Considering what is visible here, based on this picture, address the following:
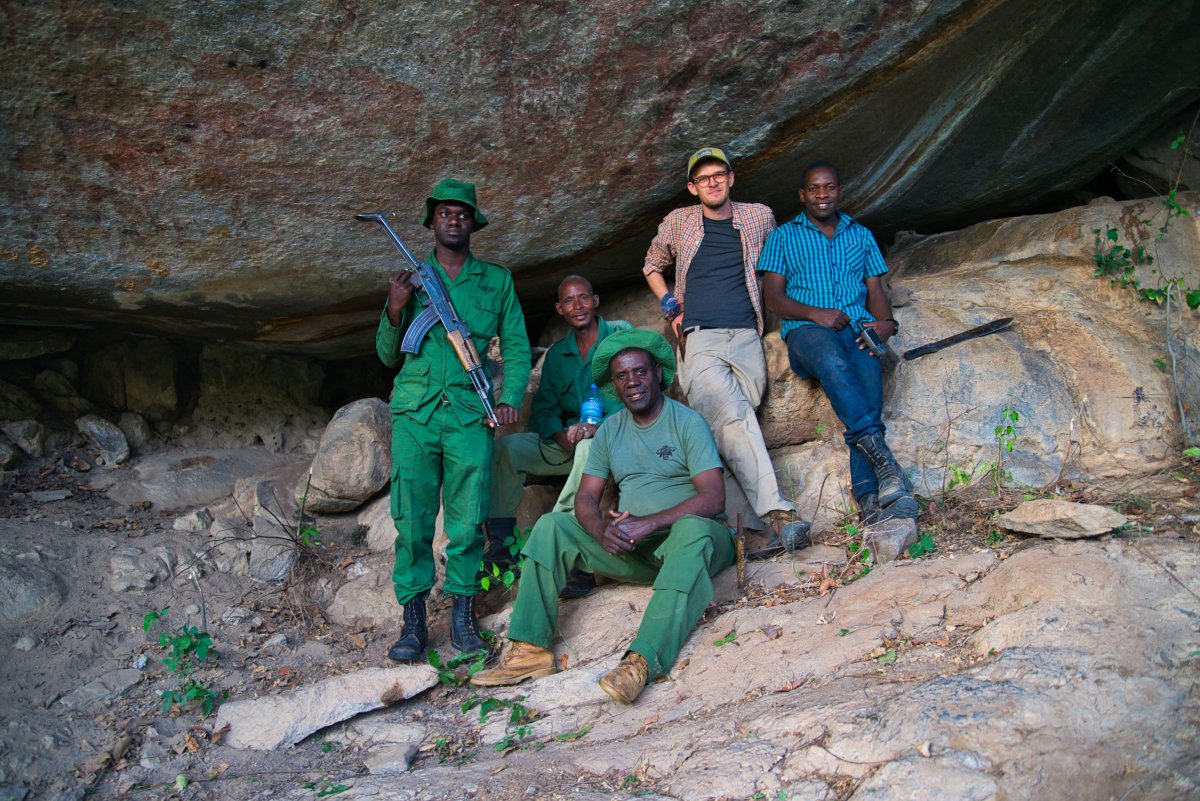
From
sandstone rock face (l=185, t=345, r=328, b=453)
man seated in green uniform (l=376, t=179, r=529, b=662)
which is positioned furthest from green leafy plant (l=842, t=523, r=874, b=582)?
sandstone rock face (l=185, t=345, r=328, b=453)

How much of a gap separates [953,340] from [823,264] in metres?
0.81

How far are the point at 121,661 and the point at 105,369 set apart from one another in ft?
8.55

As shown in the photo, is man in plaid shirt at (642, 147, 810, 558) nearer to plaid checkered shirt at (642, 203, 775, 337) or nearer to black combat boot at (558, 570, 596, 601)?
plaid checkered shirt at (642, 203, 775, 337)

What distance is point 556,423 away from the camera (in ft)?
16.4

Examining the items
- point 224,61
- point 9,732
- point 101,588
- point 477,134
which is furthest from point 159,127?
point 9,732

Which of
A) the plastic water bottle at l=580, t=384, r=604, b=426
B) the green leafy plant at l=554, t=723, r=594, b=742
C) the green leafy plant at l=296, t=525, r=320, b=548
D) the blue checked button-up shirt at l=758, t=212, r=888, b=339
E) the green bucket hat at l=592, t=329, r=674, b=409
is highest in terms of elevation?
the blue checked button-up shirt at l=758, t=212, r=888, b=339

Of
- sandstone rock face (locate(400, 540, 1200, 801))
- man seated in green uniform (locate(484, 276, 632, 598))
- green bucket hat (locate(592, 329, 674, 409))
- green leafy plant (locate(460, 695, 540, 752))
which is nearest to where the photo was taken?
sandstone rock face (locate(400, 540, 1200, 801))

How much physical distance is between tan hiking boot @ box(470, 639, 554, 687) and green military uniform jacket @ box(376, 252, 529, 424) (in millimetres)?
991

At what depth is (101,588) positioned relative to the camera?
4.45 m

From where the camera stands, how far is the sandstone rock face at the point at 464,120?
381 centimetres

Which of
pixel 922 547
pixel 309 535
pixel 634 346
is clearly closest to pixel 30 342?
pixel 309 535

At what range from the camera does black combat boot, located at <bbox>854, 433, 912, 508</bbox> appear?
4.06 meters

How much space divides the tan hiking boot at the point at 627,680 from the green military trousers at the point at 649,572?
0.04 meters

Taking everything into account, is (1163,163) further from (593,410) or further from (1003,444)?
(593,410)
